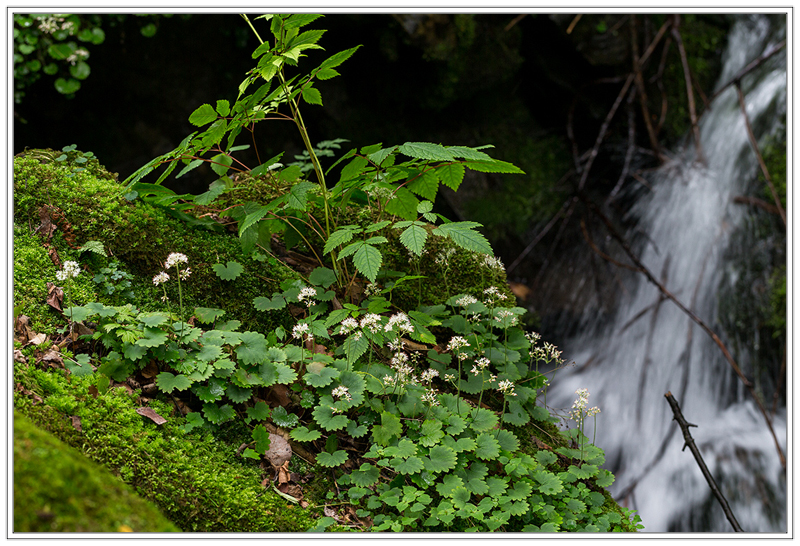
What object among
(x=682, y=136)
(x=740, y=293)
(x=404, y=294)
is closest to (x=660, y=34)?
(x=682, y=136)

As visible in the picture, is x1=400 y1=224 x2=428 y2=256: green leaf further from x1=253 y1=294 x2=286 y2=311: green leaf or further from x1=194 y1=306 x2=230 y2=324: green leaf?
x1=194 y1=306 x2=230 y2=324: green leaf

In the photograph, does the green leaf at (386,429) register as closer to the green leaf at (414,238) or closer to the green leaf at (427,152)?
the green leaf at (414,238)

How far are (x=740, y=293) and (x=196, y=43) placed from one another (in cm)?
575

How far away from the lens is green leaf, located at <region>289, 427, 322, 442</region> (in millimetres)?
1581

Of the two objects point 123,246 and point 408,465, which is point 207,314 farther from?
point 408,465

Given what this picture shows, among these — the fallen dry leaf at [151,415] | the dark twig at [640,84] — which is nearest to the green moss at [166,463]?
the fallen dry leaf at [151,415]

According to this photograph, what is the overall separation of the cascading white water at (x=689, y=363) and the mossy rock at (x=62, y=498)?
11.2 feet

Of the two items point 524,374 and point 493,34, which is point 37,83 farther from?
point 524,374

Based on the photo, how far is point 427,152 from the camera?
167 cm

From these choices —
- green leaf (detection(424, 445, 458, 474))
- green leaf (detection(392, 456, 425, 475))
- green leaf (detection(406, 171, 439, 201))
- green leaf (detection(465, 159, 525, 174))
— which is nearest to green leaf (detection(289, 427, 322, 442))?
green leaf (detection(392, 456, 425, 475))

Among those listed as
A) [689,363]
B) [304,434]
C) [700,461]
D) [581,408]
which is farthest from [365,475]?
[689,363]

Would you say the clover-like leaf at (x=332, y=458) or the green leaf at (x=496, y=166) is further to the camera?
the green leaf at (x=496, y=166)

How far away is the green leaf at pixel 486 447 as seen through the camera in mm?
1678

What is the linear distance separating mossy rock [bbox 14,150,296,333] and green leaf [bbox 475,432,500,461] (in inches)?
34.7
